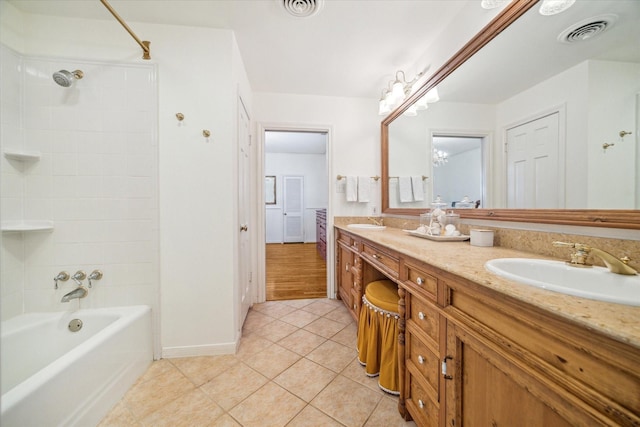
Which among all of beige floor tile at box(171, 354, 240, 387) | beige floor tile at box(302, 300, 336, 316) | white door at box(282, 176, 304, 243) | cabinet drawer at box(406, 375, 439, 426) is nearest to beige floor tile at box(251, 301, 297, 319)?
beige floor tile at box(302, 300, 336, 316)

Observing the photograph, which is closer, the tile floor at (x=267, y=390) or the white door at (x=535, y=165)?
the white door at (x=535, y=165)

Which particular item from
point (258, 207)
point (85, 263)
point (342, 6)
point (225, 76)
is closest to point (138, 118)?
point (225, 76)

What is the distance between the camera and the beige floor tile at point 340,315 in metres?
2.03

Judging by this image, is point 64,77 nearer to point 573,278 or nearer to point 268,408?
point 268,408

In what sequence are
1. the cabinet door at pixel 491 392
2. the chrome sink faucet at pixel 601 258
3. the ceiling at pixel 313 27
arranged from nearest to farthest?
1. the cabinet door at pixel 491 392
2. the chrome sink faucet at pixel 601 258
3. the ceiling at pixel 313 27

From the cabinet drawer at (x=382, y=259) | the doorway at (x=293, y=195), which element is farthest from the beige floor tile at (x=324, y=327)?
the doorway at (x=293, y=195)

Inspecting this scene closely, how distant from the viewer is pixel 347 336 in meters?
1.78

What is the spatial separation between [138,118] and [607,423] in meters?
2.32

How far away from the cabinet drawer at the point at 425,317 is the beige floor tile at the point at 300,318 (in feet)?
3.99

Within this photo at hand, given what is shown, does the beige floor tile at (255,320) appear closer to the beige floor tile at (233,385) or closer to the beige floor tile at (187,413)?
the beige floor tile at (233,385)

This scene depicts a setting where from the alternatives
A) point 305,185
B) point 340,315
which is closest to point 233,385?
point 340,315

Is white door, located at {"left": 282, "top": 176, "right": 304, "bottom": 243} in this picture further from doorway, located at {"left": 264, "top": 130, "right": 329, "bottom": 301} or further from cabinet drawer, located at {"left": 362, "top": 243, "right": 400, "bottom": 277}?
cabinet drawer, located at {"left": 362, "top": 243, "right": 400, "bottom": 277}

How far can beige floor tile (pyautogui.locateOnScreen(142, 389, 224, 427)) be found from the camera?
3.52ft

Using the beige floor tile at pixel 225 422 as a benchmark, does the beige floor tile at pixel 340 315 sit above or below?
above
